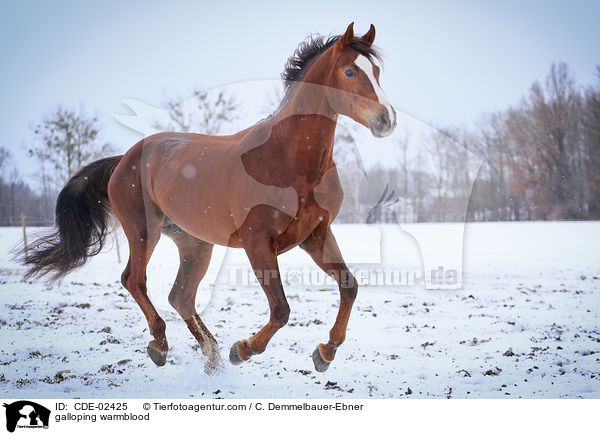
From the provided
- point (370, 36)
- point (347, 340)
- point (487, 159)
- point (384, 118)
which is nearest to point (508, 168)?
point (487, 159)

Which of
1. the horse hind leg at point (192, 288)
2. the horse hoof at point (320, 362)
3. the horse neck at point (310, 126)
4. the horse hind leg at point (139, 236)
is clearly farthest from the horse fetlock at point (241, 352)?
the horse neck at point (310, 126)

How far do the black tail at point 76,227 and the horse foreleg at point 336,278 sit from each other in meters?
2.11

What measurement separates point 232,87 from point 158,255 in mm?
5194

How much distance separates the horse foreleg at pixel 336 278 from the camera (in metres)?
2.62

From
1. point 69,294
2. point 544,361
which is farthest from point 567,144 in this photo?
point 69,294

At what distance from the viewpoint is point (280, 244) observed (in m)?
2.53

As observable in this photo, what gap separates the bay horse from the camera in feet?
7.93

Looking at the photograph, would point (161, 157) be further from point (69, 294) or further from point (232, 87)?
point (69, 294)

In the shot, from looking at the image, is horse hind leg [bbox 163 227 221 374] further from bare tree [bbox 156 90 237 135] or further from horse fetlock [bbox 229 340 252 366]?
bare tree [bbox 156 90 237 135]

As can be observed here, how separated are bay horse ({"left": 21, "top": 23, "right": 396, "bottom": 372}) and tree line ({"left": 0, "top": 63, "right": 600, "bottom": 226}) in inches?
53.8
